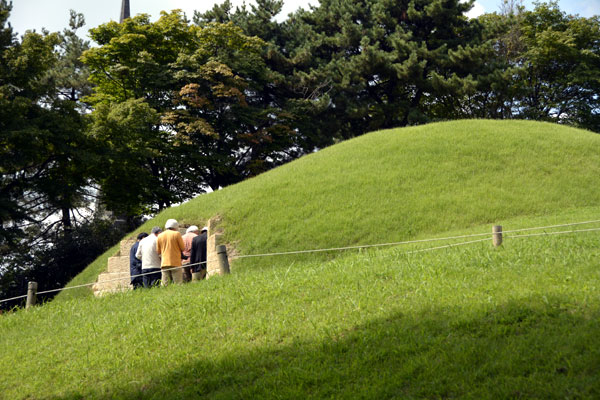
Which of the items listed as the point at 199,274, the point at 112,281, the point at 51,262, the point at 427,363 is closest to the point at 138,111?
the point at 51,262

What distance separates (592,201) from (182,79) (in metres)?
25.1

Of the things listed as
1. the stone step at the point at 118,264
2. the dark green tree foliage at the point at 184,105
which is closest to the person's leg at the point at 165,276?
the stone step at the point at 118,264

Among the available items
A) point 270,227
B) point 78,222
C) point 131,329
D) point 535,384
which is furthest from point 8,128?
point 535,384

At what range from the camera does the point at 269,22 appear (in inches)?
1631

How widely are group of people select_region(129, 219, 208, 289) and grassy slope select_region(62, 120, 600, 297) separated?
A: 3.27 metres

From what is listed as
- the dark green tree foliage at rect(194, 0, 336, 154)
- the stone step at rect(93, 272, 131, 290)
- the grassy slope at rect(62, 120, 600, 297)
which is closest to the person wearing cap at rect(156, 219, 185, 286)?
the grassy slope at rect(62, 120, 600, 297)

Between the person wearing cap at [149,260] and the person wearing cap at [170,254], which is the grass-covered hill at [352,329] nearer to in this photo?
the person wearing cap at [170,254]

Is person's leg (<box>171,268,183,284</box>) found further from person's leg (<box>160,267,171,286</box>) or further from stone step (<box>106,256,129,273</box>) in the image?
stone step (<box>106,256,129,273</box>)

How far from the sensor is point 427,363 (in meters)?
6.23

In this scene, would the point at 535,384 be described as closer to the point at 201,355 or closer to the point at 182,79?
the point at 201,355

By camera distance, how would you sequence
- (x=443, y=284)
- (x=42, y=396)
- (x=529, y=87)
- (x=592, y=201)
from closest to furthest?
(x=42, y=396) → (x=443, y=284) → (x=592, y=201) → (x=529, y=87)

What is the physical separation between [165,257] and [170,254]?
6.1 inches

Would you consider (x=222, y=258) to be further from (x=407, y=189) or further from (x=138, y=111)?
(x=138, y=111)

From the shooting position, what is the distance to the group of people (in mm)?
13289
